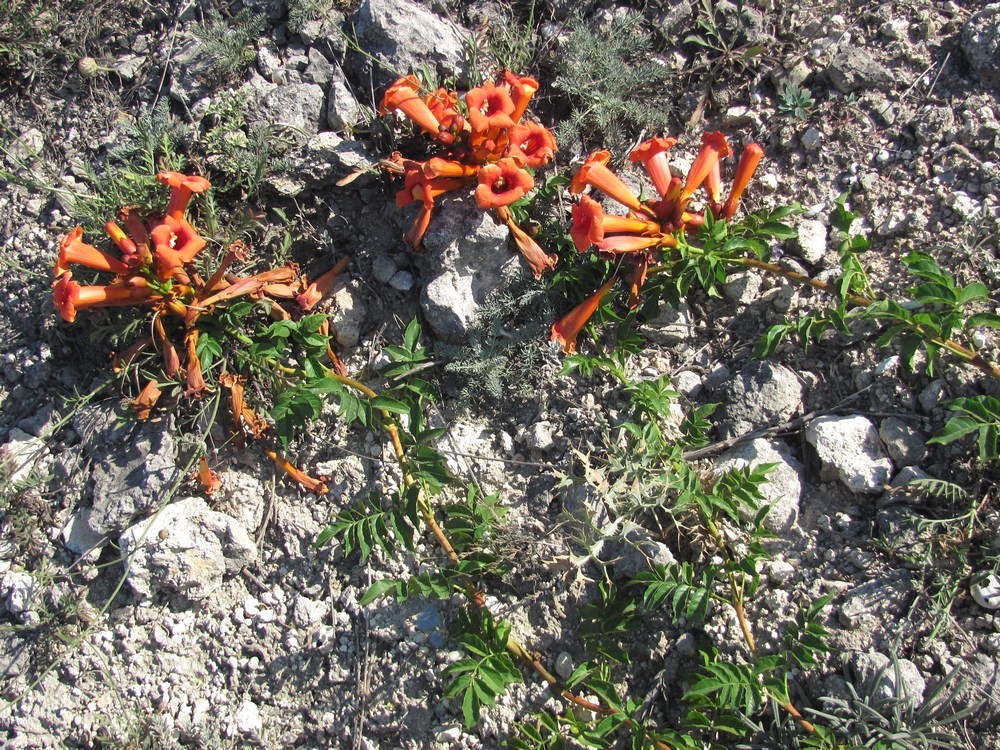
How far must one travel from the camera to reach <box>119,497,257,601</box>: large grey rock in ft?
12.8

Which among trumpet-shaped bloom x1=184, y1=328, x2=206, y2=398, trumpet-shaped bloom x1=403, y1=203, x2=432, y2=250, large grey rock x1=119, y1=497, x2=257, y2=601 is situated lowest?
large grey rock x1=119, y1=497, x2=257, y2=601

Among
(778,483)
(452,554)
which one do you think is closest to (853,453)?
(778,483)

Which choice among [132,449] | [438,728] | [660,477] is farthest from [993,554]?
[132,449]

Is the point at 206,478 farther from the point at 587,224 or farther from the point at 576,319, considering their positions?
the point at 587,224

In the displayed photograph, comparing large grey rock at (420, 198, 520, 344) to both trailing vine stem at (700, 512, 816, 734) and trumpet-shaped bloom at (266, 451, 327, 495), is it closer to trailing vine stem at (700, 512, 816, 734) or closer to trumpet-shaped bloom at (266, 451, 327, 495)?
trumpet-shaped bloom at (266, 451, 327, 495)

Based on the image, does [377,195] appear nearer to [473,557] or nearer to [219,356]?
[219,356]

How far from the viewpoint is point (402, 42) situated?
4359 millimetres

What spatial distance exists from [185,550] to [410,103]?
2.50m

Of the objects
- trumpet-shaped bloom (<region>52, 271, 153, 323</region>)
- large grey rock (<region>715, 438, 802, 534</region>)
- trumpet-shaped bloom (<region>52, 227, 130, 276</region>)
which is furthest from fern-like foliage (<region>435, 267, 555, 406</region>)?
trumpet-shaped bloom (<region>52, 227, 130, 276</region>)

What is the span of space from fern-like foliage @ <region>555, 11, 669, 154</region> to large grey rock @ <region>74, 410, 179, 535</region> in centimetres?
270

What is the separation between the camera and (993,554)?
3.49m

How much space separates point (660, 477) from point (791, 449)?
80 cm

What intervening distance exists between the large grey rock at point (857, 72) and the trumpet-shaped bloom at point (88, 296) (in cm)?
384

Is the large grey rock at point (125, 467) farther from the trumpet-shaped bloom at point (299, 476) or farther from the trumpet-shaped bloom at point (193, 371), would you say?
the trumpet-shaped bloom at point (299, 476)
